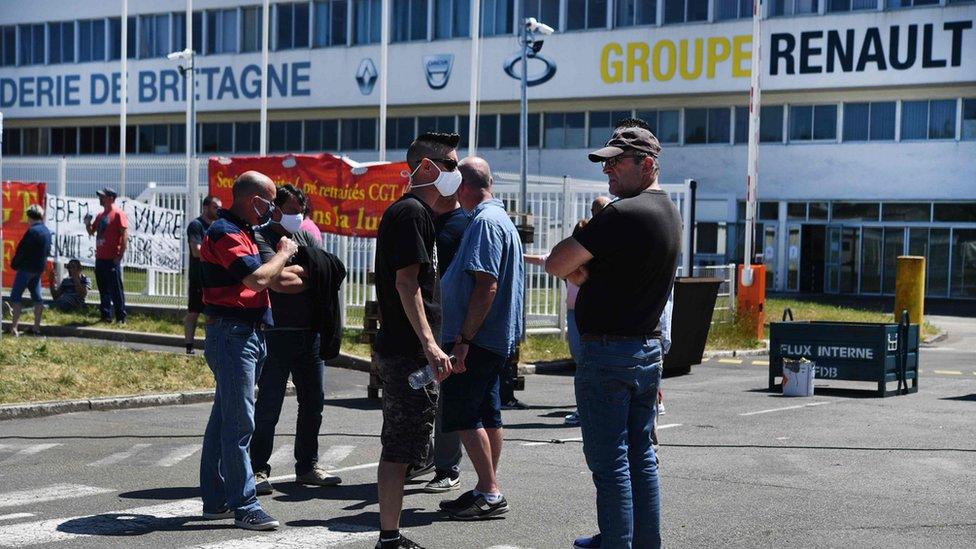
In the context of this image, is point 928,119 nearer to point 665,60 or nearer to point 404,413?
point 665,60

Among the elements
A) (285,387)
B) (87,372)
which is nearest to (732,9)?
(87,372)

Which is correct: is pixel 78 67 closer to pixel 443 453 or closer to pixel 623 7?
pixel 623 7

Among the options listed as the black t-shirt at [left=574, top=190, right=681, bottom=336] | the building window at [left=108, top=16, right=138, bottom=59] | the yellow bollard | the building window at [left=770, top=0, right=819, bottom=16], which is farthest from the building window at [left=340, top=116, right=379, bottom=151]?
the black t-shirt at [left=574, top=190, right=681, bottom=336]

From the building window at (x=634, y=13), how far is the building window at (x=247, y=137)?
Answer: 14.5 meters

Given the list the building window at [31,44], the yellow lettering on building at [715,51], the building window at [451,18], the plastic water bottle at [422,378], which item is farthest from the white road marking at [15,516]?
the building window at [31,44]

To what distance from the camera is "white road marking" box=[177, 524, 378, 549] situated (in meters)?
6.38

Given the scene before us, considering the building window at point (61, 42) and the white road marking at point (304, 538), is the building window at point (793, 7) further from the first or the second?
the white road marking at point (304, 538)

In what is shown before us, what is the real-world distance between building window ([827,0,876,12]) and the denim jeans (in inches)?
1319

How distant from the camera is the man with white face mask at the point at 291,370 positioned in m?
7.75

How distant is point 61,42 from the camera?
51.4m

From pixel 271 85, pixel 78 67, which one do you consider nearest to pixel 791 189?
pixel 271 85

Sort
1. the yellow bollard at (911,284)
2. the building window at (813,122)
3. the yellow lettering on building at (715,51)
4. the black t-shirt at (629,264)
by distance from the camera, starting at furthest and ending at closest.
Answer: the yellow lettering on building at (715,51), the building window at (813,122), the yellow bollard at (911,284), the black t-shirt at (629,264)

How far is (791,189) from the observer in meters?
39.4

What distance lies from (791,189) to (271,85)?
62.9 feet
